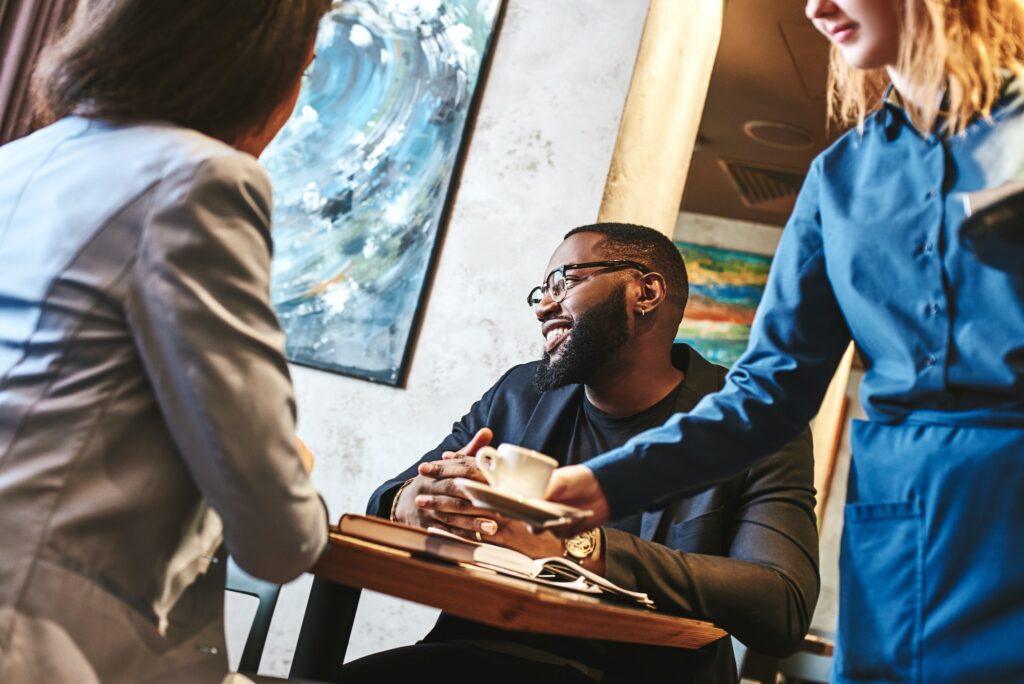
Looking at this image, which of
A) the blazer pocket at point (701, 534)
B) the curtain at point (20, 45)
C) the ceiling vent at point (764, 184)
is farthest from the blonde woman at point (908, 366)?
the ceiling vent at point (764, 184)

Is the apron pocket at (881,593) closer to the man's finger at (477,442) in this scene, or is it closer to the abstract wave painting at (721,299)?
the man's finger at (477,442)

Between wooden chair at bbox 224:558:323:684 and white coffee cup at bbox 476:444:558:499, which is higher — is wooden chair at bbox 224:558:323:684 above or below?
below

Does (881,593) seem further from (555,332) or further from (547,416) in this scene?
(555,332)

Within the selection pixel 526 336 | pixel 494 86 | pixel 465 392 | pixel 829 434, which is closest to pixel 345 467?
pixel 465 392

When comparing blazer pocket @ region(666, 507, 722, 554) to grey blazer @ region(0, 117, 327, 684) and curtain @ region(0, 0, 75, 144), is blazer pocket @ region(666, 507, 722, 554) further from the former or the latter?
curtain @ region(0, 0, 75, 144)

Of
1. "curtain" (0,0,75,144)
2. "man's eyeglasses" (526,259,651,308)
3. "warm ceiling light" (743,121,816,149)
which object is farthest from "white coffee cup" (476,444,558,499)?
"warm ceiling light" (743,121,816,149)

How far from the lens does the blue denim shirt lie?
1178 mm

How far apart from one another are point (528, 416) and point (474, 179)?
1.16m

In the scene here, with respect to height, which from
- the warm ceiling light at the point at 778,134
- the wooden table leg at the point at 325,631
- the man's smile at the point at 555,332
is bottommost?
the wooden table leg at the point at 325,631

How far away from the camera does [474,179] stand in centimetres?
354

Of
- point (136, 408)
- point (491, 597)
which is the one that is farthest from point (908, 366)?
point (136, 408)

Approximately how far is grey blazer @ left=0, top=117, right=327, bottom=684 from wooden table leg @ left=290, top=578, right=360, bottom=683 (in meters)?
0.59

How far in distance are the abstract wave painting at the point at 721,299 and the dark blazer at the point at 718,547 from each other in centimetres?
613

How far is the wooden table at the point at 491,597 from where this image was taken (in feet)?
4.55
